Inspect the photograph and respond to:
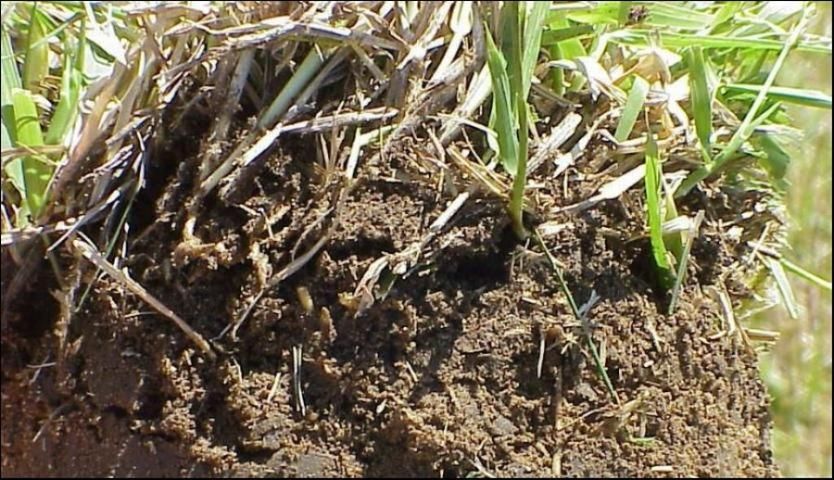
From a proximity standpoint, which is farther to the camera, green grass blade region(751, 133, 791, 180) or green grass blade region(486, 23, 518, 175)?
green grass blade region(751, 133, 791, 180)

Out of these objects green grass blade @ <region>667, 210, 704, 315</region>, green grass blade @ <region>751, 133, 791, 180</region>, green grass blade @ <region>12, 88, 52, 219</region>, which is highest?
green grass blade @ <region>12, 88, 52, 219</region>

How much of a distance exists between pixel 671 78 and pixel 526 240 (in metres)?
0.14

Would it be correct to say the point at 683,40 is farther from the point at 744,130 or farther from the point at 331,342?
the point at 331,342

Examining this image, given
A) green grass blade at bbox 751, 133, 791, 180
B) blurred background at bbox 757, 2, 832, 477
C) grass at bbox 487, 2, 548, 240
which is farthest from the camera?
blurred background at bbox 757, 2, 832, 477

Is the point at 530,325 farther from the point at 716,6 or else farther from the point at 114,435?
the point at 716,6

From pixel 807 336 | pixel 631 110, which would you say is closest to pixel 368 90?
pixel 631 110

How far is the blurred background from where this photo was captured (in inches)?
Answer: 61.4

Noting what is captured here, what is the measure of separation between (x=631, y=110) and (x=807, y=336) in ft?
3.95

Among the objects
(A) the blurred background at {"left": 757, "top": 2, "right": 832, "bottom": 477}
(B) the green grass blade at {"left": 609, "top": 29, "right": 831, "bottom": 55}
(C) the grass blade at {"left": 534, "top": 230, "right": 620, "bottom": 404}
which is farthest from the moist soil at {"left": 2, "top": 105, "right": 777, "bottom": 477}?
(A) the blurred background at {"left": 757, "top": 2, "right": 832, "bottom": 477}

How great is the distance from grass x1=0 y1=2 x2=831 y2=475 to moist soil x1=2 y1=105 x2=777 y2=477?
0.01 m

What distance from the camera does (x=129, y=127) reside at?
499 millimetres

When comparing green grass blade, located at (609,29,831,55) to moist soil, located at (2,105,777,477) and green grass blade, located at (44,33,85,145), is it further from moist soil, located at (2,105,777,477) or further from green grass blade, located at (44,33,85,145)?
green grass blade, located at (44,33,85,145)

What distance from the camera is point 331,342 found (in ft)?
1.60

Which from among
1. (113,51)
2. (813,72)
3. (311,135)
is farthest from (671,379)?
(813,72)
